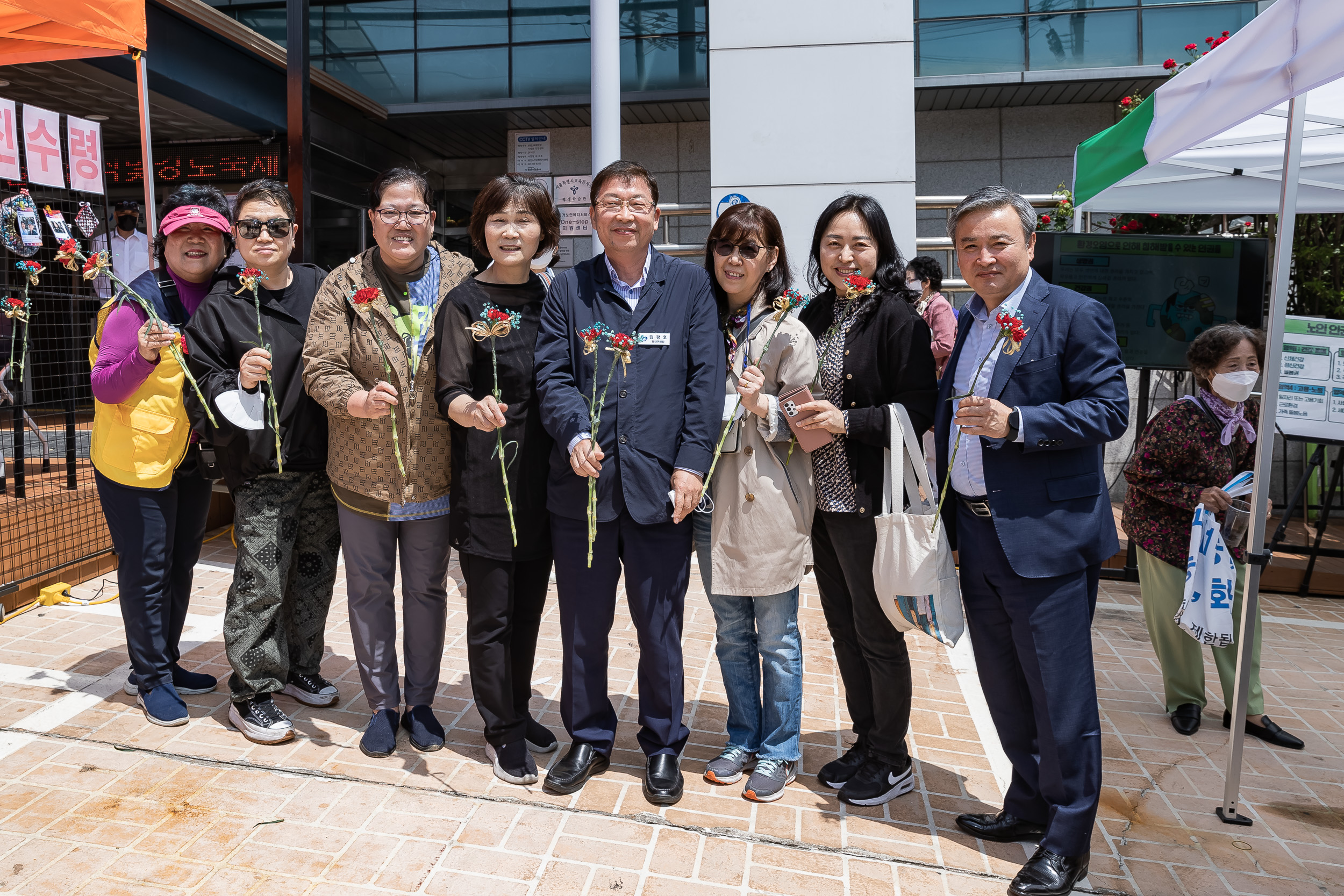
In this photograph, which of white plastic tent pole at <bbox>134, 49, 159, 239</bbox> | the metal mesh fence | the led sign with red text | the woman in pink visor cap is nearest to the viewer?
the woman in pink visor cap

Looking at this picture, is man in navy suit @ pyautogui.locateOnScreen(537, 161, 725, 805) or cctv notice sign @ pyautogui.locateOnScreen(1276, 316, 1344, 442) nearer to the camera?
man in navy suit @ pyautogui.locateOnScreen(537, 161, 725, 805)

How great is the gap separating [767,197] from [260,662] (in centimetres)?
474

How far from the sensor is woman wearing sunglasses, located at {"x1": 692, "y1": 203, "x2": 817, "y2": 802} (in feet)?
9.40

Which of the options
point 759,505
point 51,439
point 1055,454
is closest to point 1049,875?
point 1055,454

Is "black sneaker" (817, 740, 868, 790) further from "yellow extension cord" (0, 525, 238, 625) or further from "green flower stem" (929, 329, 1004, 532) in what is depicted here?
"yellow extension cord" (0, 525, 238, 625)

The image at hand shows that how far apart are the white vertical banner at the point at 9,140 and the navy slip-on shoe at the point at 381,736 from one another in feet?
11.7

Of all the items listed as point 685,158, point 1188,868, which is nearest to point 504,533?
point 1188,868

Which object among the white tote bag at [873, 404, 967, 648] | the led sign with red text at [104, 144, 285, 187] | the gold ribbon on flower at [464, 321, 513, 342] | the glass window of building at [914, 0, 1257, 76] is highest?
the glass window of building at [914, 0, 1257, 76]

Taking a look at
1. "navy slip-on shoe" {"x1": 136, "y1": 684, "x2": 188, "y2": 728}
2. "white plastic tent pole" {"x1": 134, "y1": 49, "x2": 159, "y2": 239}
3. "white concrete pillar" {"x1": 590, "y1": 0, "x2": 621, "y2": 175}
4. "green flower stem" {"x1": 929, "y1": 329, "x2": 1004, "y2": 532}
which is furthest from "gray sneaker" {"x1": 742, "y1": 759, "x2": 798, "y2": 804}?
"white concrete pillar" {"x1": 590, "y1": 0, "x2": 621, "y2": 175}

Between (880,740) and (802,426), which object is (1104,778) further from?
(802,426)

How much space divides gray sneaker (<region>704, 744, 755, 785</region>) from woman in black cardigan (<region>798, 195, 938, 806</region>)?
0.36 m

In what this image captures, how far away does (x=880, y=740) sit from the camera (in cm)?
302

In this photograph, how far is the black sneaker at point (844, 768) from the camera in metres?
3.13

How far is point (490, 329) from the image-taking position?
9.24 ft
